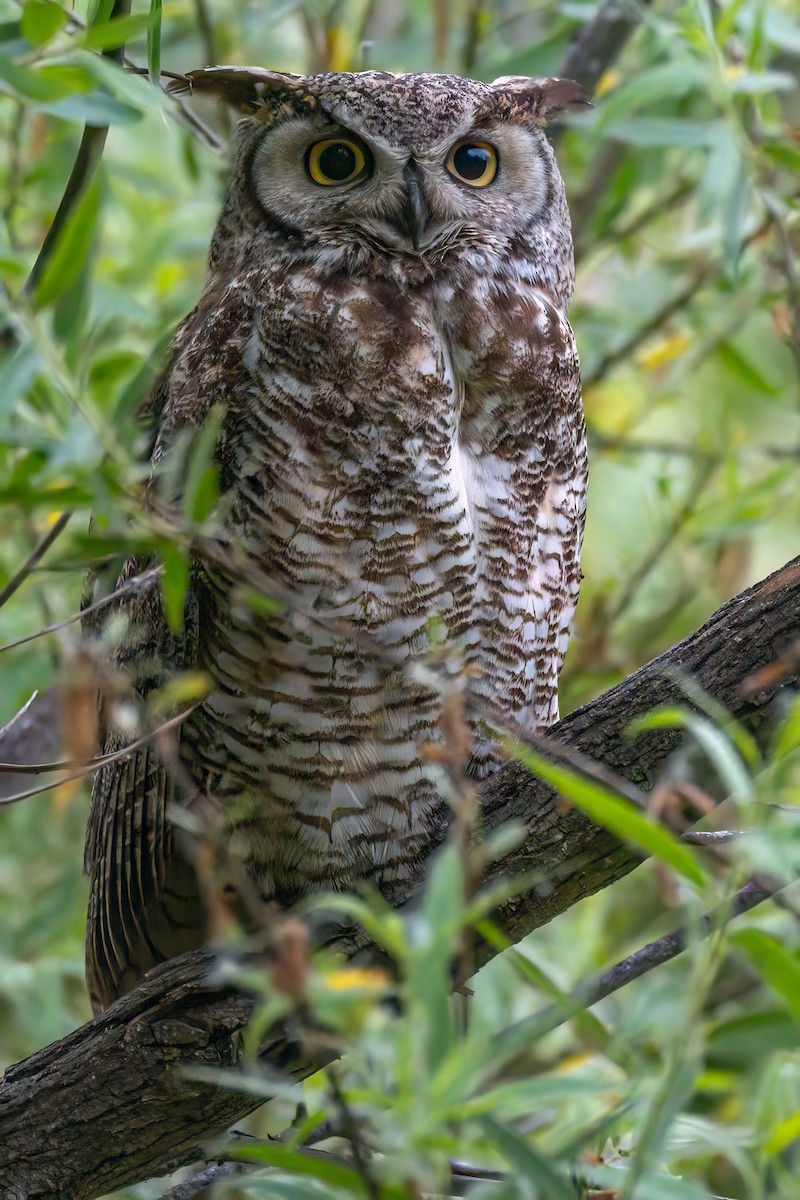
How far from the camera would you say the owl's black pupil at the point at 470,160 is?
2014 mm

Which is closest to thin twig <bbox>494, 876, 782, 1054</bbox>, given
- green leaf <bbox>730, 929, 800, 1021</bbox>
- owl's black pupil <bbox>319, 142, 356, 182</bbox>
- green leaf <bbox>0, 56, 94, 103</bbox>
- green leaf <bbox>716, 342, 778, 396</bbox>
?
green leaf <bbox>730, 929, 800, 1021</bbox>

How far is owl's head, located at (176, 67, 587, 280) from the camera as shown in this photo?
1.91 metres

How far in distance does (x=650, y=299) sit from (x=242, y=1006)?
2.07m

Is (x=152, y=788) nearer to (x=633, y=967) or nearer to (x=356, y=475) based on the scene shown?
(x=356, y=475)

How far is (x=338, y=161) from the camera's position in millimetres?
1953

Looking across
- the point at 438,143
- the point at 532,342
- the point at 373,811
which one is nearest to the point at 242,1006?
the point at 373,811

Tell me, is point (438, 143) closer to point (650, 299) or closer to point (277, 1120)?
point (650, 299)

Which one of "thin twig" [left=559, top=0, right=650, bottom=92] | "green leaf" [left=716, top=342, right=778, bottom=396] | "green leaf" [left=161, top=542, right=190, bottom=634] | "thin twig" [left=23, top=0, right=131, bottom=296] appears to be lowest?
"green leaf" [left=161, top=542, right=190, bottom=634]

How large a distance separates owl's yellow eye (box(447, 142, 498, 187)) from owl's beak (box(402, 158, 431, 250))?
10cm

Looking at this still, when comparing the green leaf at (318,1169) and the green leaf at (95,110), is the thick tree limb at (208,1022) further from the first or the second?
the green leaf at (95,110)

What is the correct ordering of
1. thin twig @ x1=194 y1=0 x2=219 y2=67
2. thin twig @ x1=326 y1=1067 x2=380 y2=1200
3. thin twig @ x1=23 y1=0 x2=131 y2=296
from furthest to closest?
thin twig @ x1=194 y1=0 x2=219 y2=67 → thin twig @ x1=23 y1=0 x2=131 y2=296 → thin twig @ x1=326 y1=1067 x2=380 y2=1200

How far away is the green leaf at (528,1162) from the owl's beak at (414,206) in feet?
4.24

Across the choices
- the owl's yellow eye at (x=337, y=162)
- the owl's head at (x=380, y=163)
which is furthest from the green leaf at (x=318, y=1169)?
the owl's yellow eye at (x=337, y=162)

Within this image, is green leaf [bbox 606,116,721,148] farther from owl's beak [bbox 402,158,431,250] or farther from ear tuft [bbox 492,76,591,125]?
owl's beak [bbox 402,158,431,250]
